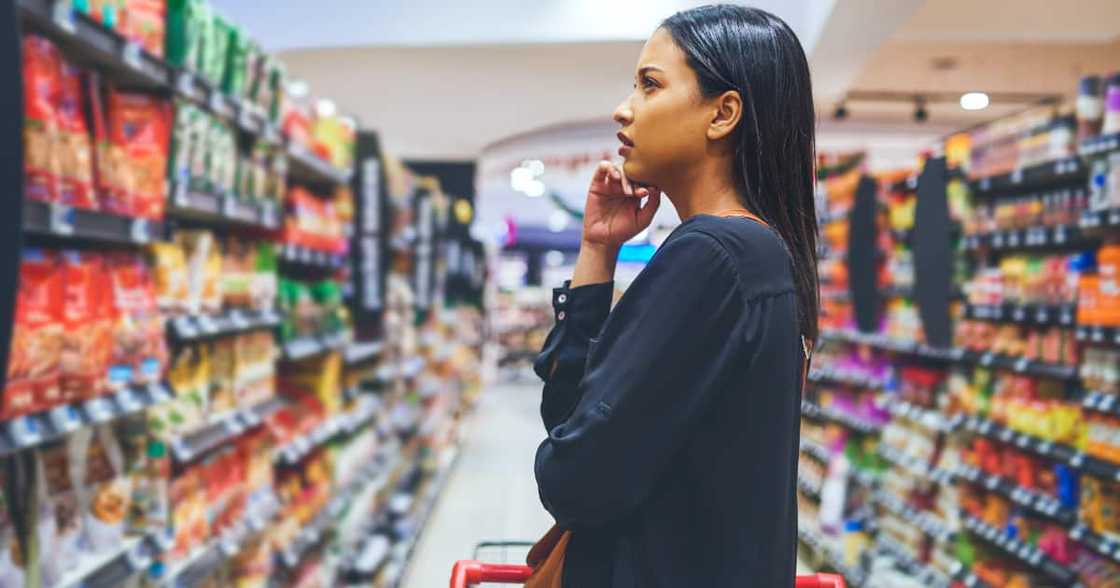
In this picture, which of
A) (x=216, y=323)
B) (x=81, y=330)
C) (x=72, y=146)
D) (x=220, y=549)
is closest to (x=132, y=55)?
(x=72, y=146)

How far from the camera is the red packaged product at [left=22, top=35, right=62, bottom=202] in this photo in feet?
5.56

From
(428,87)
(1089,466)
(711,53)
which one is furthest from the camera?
(428,87)

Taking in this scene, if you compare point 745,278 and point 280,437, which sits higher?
point 745,278

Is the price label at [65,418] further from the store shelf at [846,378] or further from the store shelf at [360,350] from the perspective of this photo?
the store shelf at [846,378]

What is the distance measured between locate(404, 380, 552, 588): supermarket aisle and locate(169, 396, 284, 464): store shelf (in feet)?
2.59

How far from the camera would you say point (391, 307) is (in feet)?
17.9

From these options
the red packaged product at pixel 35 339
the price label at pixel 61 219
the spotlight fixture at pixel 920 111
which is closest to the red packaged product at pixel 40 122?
the price label at pixel 61 219

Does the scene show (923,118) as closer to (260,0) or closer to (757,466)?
(260,0)

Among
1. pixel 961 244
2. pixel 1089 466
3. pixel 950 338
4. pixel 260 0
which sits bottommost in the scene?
pixel 1089 466

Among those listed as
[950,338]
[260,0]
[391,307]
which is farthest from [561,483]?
[391,307]

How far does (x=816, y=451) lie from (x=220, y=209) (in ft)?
15.8

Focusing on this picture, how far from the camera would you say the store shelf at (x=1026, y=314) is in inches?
146

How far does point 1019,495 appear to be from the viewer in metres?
3.98

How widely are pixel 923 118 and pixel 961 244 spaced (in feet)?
15.8
